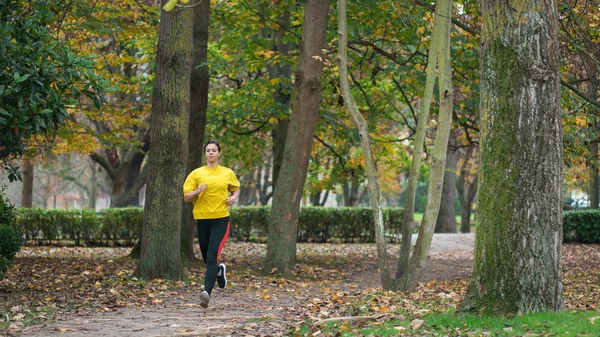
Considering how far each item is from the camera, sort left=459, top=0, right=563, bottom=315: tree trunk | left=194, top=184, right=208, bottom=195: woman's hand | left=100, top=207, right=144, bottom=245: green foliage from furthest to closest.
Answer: left=100, top=207, right=144, bottom=245: green foliage → left=194, top=184, right=208, bottom=195: woman's hand → left=459, top=0, right=563, bottom=315: tree trunk

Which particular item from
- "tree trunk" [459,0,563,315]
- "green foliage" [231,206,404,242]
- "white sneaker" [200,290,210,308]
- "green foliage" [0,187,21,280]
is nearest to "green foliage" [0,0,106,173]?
"green foliage" [0,187,21,280]

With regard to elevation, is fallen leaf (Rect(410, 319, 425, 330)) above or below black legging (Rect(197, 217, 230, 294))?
below

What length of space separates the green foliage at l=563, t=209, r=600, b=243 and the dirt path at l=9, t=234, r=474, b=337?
13.9m

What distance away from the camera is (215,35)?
22.8 metres

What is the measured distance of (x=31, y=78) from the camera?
1006 centimetres

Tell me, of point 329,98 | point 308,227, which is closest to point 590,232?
point 308,227

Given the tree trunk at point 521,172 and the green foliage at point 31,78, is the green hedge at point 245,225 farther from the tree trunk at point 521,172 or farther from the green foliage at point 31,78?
the tree trunk at point 521,172

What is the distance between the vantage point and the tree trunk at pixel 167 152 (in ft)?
39.1

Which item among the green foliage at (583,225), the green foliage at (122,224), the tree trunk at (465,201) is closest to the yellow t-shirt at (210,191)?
the green foliage at (122,224)

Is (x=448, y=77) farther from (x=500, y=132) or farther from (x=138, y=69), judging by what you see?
(x=138, y=69)

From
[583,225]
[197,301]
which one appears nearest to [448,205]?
[583,225]

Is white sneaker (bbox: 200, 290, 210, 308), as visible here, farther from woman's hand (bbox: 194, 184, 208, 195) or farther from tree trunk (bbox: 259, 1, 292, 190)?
tree trunk (bbox: 259, 1, 292, 190)

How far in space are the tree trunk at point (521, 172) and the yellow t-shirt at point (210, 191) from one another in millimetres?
3499

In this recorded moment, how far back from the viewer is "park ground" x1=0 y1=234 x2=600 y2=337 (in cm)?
777
